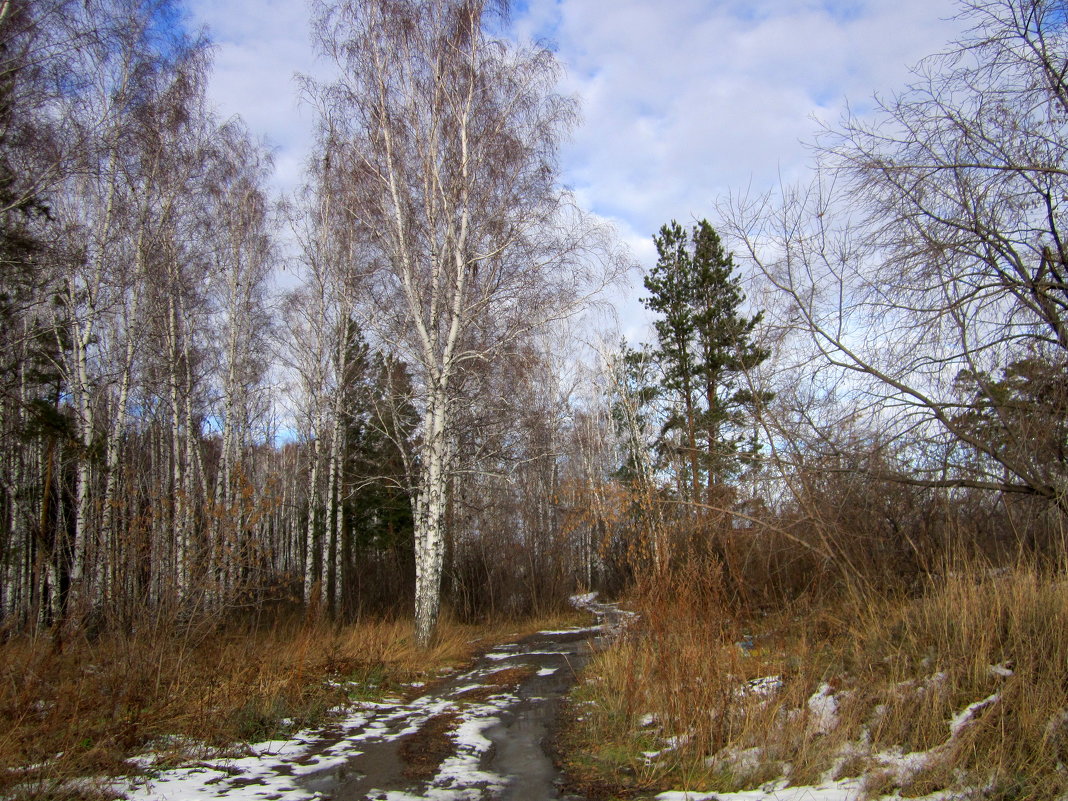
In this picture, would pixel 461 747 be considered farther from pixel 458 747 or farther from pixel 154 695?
pixel 154 695

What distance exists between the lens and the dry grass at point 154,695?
4230mm

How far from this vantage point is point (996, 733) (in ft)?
11.5

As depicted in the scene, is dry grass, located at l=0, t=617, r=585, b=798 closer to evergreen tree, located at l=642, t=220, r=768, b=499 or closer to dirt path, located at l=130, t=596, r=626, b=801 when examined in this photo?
dirt path, located at l=130, t=596, r=626, b=801

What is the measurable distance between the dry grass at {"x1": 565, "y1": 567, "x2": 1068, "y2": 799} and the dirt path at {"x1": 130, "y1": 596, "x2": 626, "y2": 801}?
50cm

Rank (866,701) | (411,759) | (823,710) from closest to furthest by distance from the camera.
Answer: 1. (866,701)
2. (823,710)
3. (411,759)

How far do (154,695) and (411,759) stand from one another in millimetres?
2417

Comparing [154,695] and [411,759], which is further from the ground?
[154,695]

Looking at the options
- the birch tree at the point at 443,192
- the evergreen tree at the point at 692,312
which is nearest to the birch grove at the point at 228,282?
the birch tree at the point at 443,192

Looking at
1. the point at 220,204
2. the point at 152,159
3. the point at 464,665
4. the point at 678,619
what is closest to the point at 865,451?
the point at 678,619

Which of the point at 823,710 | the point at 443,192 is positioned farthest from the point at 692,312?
the point at 823,710

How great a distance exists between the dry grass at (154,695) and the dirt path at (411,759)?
37 cm

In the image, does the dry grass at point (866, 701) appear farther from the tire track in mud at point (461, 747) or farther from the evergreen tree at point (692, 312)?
the evergreen tree at point (692, 312)

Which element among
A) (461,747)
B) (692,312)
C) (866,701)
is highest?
(692,312)

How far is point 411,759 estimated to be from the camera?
4.87 m
